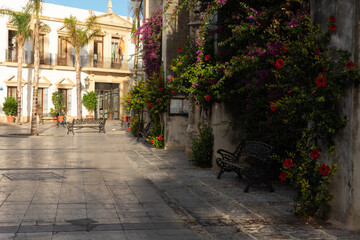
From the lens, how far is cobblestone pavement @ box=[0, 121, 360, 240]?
176 inches

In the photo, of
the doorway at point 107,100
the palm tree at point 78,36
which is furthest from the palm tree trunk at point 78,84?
the doorway at point 107,100

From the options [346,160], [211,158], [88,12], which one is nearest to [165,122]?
[211,158]

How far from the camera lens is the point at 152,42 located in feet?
51.1

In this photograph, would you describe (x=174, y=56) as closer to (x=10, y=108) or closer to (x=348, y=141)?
(x=348, y=141)

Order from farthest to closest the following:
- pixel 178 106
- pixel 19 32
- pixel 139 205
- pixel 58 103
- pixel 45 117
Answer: pixel 58 103
pixel 45 117
pixel 19 32
pixel 178 106
pixel 139 205

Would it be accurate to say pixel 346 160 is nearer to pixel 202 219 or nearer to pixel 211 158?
pixel 202 219

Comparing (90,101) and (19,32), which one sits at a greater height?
(19,32)

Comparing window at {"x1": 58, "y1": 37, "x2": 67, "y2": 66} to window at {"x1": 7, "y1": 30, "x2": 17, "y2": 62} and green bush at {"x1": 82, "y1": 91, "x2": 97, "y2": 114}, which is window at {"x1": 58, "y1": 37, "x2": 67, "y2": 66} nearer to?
green bush at {"x1": 82, "y1": 91, "x2": 97, "y2": 114}

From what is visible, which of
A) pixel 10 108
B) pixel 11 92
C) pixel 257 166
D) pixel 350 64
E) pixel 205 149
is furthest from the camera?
pixel 11 92

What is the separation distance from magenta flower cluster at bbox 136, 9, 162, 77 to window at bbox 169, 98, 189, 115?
2.59 m

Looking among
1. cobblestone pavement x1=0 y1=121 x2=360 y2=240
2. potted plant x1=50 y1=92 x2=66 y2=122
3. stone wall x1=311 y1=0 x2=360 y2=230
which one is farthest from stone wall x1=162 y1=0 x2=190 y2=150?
potted plant x1=50 y1=92 x2=66 y2=122

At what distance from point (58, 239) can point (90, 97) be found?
30681 millimetres

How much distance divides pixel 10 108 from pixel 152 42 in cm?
1865

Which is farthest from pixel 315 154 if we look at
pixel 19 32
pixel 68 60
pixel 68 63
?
pixel 68 60
